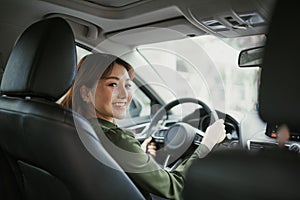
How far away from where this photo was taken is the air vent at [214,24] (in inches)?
86.6

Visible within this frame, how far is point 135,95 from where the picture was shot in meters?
3.20

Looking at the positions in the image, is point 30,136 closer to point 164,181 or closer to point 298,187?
point 164,181

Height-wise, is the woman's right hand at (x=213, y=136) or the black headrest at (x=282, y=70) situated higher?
the black headrest at (x=282, y=70)

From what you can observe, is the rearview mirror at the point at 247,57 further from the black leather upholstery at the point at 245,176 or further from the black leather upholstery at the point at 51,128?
the black leather upholstery at the point at 245,176

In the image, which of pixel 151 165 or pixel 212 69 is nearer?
pixel 151 165

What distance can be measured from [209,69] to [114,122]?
953 millimetres

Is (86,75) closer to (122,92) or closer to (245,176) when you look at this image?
(122,92)

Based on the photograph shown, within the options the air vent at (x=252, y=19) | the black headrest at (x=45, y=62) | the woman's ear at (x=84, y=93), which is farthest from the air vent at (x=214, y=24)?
the black headrest at (x=45, y=62)

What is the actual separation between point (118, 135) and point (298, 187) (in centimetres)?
103

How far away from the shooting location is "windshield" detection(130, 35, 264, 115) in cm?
259

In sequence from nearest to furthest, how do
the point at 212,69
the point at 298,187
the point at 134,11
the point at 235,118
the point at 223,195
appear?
1. the point at 298,187
2. the point at 223,195
3. the point at 134,11
4. the point at 235,118
5. the point at 212,69

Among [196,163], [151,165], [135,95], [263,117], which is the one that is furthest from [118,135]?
[135,95]

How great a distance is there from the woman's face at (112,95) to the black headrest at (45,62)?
1.12 feet

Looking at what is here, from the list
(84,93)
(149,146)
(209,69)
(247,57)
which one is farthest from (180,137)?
(84,93)
